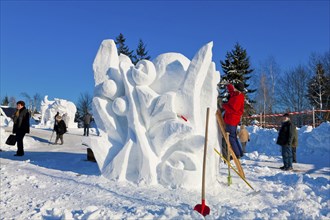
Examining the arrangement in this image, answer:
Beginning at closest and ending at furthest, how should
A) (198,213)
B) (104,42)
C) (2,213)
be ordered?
(198,213) < (2,213) < (104,42)

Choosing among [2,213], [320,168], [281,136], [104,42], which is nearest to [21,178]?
[2,213]

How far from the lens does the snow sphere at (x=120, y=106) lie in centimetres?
677

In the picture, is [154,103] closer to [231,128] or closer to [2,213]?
[231,128]

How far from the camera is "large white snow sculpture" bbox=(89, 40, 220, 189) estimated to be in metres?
6.15

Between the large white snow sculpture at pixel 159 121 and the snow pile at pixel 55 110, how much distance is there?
22669mm

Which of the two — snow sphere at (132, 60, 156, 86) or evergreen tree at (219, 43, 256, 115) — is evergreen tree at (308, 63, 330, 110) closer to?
evergreen tree at (219, 43, 256, 115)

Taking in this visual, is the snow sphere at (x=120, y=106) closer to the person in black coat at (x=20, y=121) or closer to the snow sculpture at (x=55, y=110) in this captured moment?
the person in black coat at (x=20, y=121)

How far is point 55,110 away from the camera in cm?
2956

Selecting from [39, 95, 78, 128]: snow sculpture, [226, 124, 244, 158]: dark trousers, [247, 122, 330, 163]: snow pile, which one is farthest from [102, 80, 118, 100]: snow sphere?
[39, 95, 78, 128]: snow sculpture

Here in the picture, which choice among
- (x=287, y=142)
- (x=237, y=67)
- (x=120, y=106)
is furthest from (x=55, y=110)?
(x=120, y=106)

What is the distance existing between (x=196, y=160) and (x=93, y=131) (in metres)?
20.7

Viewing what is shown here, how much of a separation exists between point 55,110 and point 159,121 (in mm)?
25113

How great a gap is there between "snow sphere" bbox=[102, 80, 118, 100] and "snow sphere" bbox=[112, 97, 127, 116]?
0.78 ft

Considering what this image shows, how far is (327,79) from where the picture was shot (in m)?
31.2
